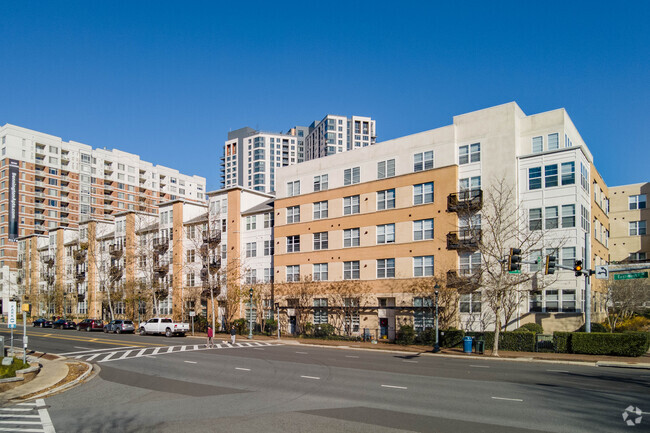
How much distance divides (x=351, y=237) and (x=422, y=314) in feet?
35.7

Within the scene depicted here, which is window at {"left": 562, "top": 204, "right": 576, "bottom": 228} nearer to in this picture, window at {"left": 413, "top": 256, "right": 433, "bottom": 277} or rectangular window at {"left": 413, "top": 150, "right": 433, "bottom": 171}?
window at {"left": 413, "top": 256, "right": 433, "bottom": 277}

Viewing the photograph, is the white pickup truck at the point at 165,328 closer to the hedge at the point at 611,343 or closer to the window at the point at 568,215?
the hedge at the point at 611,343

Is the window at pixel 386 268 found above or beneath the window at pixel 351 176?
beneath

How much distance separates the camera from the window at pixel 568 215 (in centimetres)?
3703

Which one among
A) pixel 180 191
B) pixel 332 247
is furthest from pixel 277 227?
pixel 180 191

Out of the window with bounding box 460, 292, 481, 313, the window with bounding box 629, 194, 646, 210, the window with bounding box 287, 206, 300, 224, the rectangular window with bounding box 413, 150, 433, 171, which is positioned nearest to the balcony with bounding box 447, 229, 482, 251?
the window with bounding box 460, 292, 481, 313

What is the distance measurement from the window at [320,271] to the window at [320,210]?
198 inches

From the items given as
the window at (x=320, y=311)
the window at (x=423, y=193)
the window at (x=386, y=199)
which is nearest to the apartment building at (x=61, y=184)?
the window at (x=320, y=311)

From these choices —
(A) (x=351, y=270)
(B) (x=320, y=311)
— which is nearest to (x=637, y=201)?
(A) (x=351, y=270)

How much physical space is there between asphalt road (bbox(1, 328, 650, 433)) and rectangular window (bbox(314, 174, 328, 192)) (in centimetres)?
2666

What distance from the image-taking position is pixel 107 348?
120 feet

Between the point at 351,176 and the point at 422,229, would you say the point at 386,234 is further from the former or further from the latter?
the point at 351,176

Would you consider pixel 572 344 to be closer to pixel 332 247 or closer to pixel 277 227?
pixel 332 247

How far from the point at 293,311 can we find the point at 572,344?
28.1 meters
